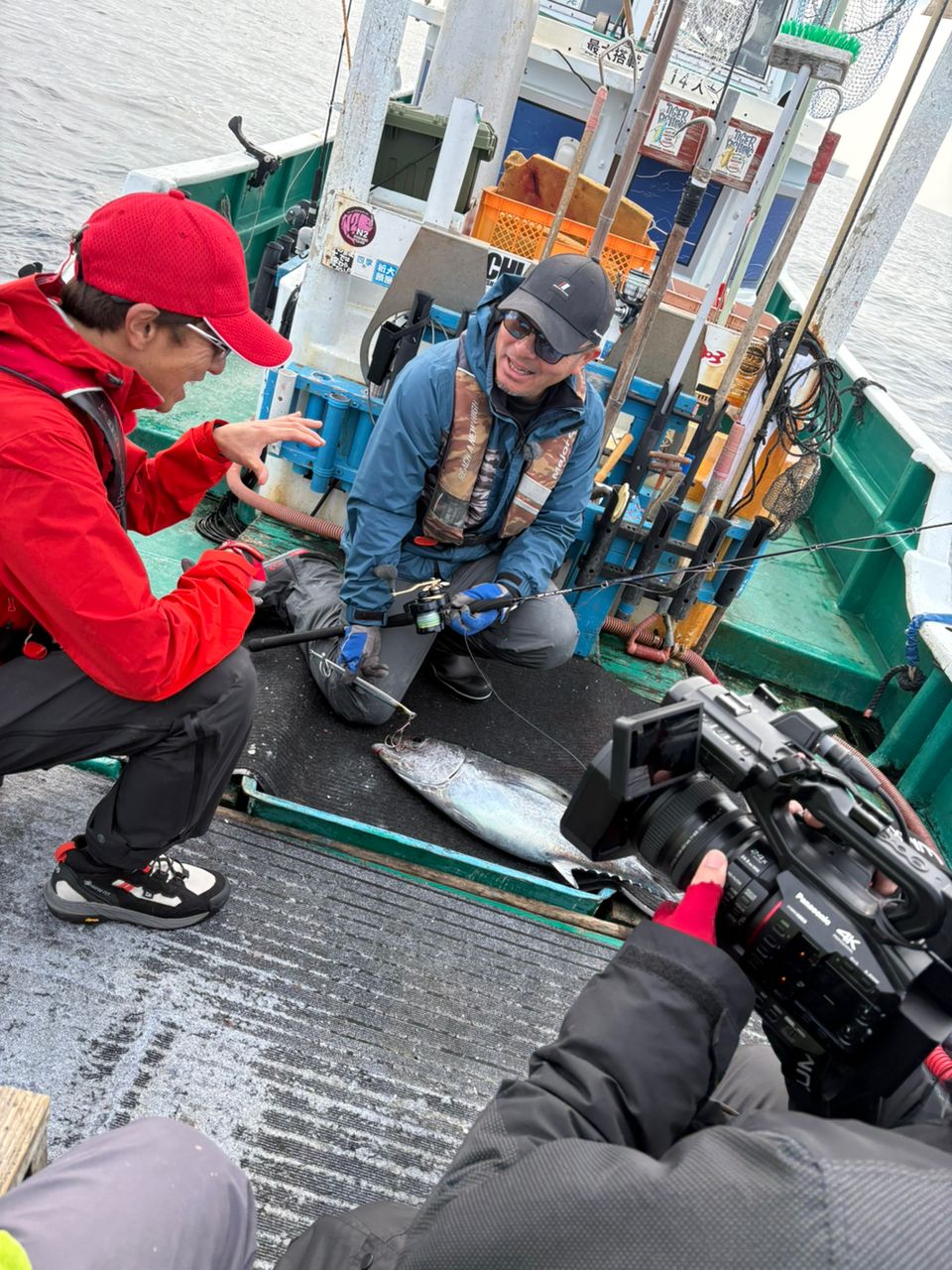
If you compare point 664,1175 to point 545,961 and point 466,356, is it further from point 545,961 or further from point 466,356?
point 466,356

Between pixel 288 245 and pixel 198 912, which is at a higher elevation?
pixel 288 245

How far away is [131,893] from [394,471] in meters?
1.63

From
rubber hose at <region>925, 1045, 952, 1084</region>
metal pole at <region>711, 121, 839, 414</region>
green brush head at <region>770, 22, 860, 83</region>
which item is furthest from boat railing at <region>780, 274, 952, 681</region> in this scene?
rubber hose at <region>925, 1045, 952, 1084</region>

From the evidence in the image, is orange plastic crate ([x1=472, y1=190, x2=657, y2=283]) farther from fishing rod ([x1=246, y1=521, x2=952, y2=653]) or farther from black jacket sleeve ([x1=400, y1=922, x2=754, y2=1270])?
black jacket sleeve ([x1=400, y1=922, x2=754, y2=1270])

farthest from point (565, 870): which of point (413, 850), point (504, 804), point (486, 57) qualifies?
point (486, 57)

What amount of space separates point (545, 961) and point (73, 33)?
25963 mm

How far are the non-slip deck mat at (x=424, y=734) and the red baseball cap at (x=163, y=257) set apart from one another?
58.6 inches

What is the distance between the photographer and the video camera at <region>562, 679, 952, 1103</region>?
4.34ft

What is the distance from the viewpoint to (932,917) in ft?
4.20

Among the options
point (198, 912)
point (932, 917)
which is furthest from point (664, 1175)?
point (198, 912)

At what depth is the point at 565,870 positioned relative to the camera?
3.06 m

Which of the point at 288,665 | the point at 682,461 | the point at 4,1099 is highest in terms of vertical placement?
the point at 682,461

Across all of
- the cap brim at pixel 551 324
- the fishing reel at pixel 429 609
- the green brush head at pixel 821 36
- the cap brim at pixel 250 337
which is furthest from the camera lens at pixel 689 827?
the green brush head at pixel 821 36

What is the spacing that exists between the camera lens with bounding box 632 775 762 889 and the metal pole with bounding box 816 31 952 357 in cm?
321
